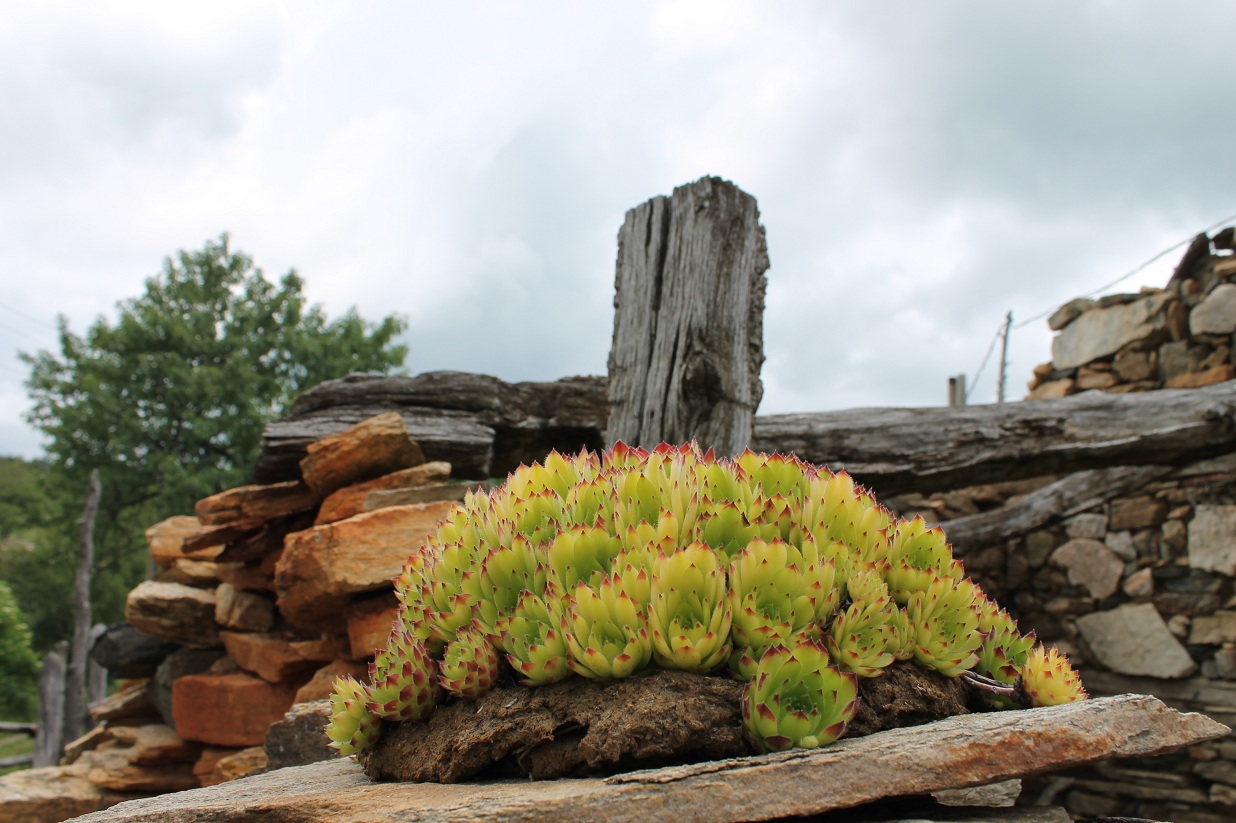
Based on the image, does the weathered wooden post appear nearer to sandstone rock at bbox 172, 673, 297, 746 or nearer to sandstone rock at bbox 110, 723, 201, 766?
sandstone rock at bbox 172, 673, 297, 746

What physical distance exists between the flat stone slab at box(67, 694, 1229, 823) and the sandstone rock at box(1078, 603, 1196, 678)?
6.28 m

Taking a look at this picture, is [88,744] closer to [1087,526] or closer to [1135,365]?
[1087,526]

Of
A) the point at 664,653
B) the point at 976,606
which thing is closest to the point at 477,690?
the point at 664,653

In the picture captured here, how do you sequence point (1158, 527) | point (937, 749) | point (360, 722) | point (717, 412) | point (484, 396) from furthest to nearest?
point (1158, 527)
point (484, 396)
point (717, 412)
point (360, 722)
point (937, 749)

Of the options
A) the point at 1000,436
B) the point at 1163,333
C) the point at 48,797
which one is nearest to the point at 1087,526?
the point at 1163,333

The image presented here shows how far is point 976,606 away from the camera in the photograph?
7.10 ft

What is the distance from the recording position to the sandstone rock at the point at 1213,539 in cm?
683

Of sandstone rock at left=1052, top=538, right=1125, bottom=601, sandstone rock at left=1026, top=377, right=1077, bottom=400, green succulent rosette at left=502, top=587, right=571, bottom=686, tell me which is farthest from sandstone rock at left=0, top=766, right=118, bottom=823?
sandstone rock at left=1026, top=377, right=1077, bottom=400

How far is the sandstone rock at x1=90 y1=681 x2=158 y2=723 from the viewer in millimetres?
6895

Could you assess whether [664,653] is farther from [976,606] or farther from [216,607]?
[216,607]

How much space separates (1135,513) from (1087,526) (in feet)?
1.32

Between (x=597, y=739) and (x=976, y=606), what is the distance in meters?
1.09

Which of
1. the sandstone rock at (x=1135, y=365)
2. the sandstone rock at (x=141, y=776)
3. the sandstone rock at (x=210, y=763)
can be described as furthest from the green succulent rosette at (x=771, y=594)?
the sandstone rock at (x=1135, y=365)

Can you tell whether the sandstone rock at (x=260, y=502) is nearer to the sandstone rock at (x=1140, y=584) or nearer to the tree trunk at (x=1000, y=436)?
the tree trunk at (x=1000, y=436)
